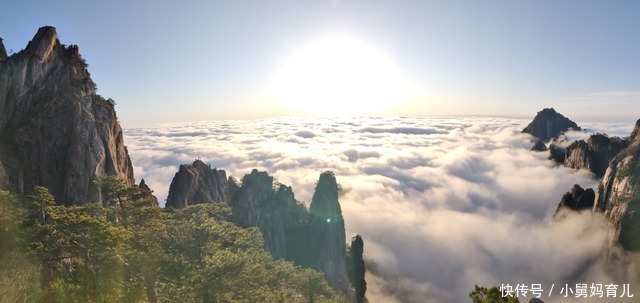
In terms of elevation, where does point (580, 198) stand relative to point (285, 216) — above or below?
below

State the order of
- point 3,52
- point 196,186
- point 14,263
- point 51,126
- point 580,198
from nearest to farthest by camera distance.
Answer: point 14,263
point 51,126
point 3,52
point 196,186
point 580,198

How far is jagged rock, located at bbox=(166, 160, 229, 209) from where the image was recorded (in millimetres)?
72812

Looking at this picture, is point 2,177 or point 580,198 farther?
point 580,198

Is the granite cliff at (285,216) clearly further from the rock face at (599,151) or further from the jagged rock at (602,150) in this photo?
the jagged rock at (602,150)

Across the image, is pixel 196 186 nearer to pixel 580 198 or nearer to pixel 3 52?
pixel 3 52

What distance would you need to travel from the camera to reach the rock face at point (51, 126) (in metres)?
46.0

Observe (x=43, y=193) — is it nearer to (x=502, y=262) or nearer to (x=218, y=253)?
(x=218, y=253)

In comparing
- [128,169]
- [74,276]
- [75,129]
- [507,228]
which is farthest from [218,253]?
[507,228]

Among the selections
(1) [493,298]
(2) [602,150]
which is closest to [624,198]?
(1) [493,298]

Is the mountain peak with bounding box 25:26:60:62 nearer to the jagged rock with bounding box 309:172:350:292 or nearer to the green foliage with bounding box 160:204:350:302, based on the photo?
the green foliage with bounding box 160:204:350:302

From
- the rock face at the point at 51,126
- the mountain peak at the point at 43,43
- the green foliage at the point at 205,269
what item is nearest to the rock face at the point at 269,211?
the rock face at the point at 51,126

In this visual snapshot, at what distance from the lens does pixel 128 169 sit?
63.0 meters

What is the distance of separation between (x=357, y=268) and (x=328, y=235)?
617 inches

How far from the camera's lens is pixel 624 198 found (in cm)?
8575
